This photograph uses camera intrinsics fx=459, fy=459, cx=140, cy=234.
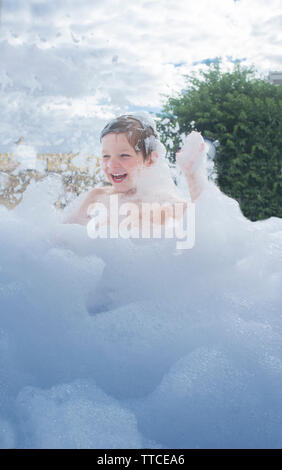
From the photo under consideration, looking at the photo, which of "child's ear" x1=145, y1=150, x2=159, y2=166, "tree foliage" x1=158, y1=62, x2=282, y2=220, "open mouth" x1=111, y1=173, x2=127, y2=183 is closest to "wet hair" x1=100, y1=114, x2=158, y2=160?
"child's ear" x1=145, y1=150, x2=159, y2=166

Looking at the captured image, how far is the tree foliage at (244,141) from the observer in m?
8.88

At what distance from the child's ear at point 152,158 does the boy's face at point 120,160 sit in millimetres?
25

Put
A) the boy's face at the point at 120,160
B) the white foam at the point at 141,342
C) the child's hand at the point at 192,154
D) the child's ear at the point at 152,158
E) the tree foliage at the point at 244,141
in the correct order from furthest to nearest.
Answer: the tree foliage at the point at 244,141, the child's ear at the point at 152,158, the boy's face at the point at 120,160, the child's hand at the point at 192,154, the white foam at the point at 141,342

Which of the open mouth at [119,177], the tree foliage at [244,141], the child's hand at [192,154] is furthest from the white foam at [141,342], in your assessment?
the tree foliage at [244,141]

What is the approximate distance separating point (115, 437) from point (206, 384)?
39 centimetres

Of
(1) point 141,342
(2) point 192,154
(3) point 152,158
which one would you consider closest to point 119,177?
(3) point 152,158

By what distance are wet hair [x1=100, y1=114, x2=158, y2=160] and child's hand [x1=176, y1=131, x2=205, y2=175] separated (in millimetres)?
257

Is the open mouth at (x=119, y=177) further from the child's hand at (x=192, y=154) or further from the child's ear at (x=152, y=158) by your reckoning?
the child's hand at (x=192, y=154)

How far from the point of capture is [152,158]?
2932 millimetres

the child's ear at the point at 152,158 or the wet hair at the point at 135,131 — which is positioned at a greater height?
the wet hair at the point at 135,131

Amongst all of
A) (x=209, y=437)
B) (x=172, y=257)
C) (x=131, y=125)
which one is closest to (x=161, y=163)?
(x=131, y=125)

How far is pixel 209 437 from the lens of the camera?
62.6 inches

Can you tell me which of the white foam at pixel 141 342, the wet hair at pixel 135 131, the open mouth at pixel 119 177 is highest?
the wet hair at pixel 135 131
